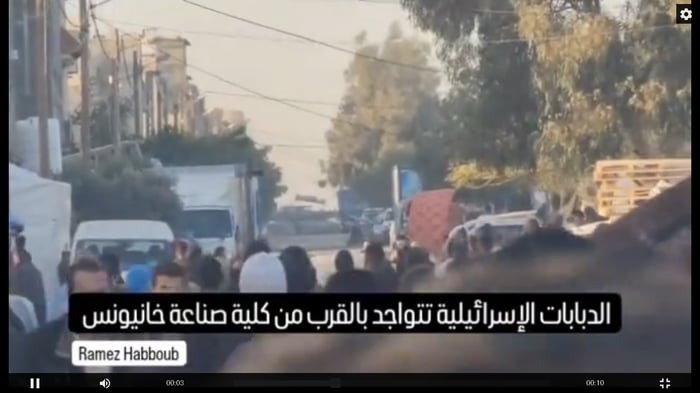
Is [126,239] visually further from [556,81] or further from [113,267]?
[556,81]

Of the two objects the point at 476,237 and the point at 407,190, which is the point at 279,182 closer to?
the point at 407,190

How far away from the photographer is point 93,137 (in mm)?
2959

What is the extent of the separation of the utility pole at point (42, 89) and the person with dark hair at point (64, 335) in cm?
28

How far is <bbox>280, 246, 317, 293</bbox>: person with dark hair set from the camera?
2.95 meters

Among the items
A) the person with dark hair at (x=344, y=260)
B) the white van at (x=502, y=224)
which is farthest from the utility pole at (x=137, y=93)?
the white van at (x=502, y=224)

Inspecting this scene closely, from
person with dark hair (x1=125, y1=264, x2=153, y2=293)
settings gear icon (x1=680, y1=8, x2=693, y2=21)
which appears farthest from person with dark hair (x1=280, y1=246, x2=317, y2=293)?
settings gear icon (x1=680, y1=8, x2=693, y2=21)

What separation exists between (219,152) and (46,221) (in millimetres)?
505

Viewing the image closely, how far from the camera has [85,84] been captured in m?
2.96

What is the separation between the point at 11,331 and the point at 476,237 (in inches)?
51.7

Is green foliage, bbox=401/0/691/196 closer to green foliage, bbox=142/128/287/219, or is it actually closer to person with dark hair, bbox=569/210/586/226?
person with dark hair, bbox=569/210/586/226

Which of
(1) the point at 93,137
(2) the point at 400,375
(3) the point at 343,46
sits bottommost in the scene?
(2) the point at 400,375

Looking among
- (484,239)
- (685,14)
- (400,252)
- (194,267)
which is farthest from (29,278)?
(685,14)

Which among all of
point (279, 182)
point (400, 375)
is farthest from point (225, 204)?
point (400, 375)
